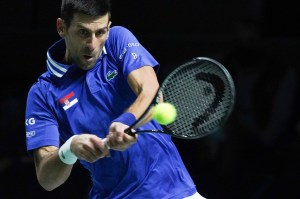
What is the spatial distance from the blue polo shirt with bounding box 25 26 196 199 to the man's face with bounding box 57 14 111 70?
0.31 ft

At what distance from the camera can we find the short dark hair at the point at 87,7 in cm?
406

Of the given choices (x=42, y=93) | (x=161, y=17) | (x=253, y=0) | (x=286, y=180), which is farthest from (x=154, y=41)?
(x=42, y=93)

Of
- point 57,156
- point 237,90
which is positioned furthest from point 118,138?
point 237,90

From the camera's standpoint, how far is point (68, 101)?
4188 millimetres

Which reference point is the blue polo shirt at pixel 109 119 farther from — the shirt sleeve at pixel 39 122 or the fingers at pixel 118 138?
the fingers at pixel 118 138

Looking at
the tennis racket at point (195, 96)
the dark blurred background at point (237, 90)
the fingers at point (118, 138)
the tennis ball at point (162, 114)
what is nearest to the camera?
the fingers at point (118, 138)

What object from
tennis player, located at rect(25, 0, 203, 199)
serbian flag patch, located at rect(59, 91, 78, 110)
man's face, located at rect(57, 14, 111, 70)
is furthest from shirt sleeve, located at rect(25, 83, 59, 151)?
man's face, located at rect(57, 14, 111, 70)

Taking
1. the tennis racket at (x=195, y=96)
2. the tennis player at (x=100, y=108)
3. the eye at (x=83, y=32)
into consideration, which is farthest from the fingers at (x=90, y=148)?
the eye at (x=83, y=32)

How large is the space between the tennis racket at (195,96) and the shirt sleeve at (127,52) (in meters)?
0.20

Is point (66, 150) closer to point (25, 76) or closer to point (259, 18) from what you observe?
point (25, 76)

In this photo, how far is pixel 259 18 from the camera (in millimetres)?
8477

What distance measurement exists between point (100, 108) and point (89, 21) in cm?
44

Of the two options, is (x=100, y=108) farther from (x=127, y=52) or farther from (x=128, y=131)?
(x=128, y=131)

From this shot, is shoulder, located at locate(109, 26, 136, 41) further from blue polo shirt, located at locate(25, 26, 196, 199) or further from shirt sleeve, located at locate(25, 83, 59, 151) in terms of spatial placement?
shirt sleeve, located at locate(25, 83, 59, 151)
